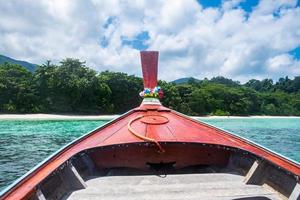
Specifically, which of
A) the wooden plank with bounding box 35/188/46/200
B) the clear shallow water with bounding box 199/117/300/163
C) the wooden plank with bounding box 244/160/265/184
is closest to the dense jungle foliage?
the clear shallow water with bounding box 199/117/300/163

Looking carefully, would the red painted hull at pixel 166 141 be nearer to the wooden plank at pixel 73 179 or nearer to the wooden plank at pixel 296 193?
the wooden plank at pixel 73 179

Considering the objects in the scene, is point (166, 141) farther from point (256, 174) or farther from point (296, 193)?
point (296, 193)

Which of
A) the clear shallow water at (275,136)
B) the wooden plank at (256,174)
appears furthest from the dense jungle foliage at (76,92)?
the wooden plank at (256,174)

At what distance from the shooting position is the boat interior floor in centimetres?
324

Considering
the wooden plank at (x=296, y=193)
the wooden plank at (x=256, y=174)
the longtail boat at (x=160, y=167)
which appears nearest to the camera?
the wooden plank at (x=296, y=193)

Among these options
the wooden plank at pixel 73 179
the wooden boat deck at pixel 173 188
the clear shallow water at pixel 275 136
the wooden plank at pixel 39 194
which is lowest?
the clear shallow water at pixel 275 136

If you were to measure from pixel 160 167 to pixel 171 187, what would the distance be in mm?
842

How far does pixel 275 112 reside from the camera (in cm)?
4547

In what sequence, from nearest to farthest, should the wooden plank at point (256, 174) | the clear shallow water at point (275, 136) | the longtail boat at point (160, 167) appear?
the longtail boat at point (160, 167), the wooden plank at point (256, 174), the clear shallow water at point (275, 136)

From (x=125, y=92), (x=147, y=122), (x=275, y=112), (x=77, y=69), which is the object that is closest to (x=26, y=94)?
(x=77, y=69)

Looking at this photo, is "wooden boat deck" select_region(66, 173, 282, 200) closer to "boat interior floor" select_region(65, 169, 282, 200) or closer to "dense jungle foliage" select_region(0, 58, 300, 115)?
"boat interior floor" select_region(65, 169, 282, 200)

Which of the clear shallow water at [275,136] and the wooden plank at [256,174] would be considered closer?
the wooden plank at [256,174]

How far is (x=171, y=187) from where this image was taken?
352 cm

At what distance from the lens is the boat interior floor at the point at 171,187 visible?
10.6 ft
